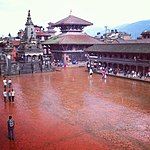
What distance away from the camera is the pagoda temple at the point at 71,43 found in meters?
67.7

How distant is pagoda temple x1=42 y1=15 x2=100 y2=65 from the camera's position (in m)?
67.7

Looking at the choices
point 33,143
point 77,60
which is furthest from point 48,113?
point 77,60

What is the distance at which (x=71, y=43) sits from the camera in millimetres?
66562

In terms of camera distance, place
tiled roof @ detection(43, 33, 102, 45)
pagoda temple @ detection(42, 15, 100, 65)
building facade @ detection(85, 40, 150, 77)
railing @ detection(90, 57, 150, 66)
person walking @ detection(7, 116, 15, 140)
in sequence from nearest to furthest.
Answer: person walking @ detection(7, 116, 15, 140) → railing @ detection(90, 57, 150, 66) → building facade @ detection(85, 40, 150, 77) → tiled roof @ detection(43, 33, 102, 45) → pagoda temple @ detection(42, 15, 100, 65)

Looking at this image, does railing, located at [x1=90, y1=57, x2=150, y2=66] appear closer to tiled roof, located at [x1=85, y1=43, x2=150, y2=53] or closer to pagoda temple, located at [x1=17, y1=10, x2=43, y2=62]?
tiled roof, located at [x1=85, y1=43, x2=150, y2=53]

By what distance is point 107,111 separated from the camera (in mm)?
27000

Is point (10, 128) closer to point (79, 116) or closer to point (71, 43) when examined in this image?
point (79, 116)

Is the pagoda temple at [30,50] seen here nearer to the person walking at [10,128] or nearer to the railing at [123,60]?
the railing at [123,60]

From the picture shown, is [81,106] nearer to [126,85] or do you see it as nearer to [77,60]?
[126,85]

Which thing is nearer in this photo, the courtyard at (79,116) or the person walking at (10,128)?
the courtyard at (79,116)

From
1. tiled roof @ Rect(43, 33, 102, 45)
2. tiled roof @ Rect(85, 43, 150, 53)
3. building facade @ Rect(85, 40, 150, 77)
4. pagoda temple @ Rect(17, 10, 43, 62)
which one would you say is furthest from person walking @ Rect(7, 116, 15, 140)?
tiled roof @ Rect(43, 33, 102, 45)

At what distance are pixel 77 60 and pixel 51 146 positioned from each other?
52.2 m

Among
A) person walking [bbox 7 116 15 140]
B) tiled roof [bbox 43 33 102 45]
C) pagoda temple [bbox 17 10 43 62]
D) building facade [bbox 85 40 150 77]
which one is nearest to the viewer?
person walking [bbox 7 116 15 140]

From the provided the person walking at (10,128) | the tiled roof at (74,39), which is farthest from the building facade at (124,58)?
the person walking at (10,128)
